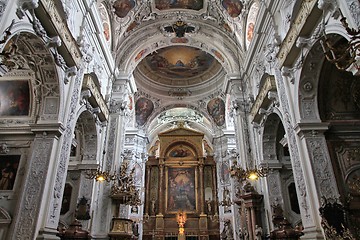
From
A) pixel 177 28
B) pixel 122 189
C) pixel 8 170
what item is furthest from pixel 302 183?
pixel 177 28

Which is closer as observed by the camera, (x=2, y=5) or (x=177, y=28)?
(x=2, y=5)

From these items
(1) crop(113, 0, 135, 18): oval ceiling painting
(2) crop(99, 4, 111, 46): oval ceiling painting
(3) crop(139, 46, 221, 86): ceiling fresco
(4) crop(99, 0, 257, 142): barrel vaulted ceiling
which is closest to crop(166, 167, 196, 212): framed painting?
(3) crop(139, 46, 221, 86): ceiling fresco

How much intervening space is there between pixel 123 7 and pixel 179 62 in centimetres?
822

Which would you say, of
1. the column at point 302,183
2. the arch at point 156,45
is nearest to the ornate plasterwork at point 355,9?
the column at point 302,183

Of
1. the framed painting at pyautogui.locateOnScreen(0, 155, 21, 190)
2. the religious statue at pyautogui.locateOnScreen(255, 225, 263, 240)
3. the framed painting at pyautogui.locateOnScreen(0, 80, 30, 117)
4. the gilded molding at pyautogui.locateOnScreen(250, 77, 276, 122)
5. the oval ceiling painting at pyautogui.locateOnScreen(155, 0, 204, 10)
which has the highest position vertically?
the oval ceiling painting at pyautogui.locateOnScreen(155, 0, 204, 10)

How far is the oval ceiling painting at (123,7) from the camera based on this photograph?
13.3 meters

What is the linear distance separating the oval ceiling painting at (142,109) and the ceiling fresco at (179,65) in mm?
1849

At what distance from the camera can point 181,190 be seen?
25.6 meters

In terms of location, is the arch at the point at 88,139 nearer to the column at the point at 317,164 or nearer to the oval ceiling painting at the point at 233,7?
the column at the point at 317,164

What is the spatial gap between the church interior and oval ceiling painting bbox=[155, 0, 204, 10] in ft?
0.19

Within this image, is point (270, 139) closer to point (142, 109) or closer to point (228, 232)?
point (228, 232)

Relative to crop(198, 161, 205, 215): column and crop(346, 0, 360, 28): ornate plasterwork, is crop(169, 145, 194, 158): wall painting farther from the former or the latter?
crop(346, 0, 360, 28): ornate plasterwork

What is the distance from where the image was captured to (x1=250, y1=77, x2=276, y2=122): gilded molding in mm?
9672

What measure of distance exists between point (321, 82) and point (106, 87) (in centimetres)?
Answer: 863
